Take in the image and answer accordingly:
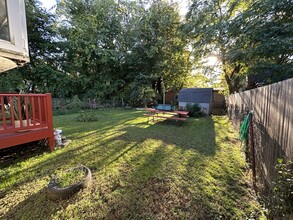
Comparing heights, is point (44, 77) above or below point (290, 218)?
above

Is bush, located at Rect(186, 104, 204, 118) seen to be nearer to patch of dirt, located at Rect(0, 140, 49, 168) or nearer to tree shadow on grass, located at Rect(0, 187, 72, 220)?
patch of dirt, located at Rect(0, 140, 49, 168)

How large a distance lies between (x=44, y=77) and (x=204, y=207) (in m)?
14.6

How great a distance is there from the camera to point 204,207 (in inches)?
77.1

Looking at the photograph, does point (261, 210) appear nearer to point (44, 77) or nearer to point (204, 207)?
point (204, 207)

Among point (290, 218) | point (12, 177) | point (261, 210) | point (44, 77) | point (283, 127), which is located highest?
point (44, 77)

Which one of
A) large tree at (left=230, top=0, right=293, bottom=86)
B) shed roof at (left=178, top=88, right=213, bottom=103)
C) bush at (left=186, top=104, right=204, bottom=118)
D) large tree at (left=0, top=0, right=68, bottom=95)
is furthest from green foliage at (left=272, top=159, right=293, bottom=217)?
large tree at (left=0, top=0, right=68, bottom=95)

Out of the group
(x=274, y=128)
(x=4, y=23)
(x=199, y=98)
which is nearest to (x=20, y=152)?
(x=4, y=23)

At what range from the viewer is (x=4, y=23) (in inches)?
57.2

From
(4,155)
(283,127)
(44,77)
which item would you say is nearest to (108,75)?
(44,77)

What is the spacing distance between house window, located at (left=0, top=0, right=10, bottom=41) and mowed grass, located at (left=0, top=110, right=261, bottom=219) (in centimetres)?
203

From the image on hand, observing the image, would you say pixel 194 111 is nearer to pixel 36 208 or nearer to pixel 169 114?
pixel 169 114

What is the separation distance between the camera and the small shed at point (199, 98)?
10.6 meters

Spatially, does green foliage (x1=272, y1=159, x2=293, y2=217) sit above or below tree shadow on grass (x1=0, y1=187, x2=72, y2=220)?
above

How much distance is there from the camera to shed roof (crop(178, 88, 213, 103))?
10802 millimetres
